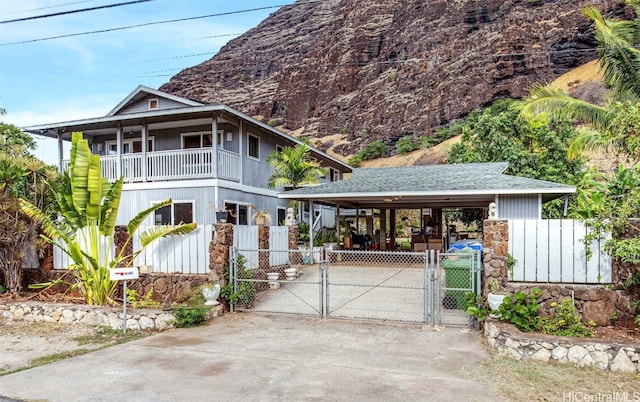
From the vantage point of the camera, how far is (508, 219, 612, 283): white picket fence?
Result: 7.80 meters

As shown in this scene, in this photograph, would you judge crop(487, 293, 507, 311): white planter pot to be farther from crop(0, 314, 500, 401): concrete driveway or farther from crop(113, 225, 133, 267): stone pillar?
crop(113, 225, 133, 267): stone pillar

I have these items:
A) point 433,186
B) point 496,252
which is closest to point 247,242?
point 496,252

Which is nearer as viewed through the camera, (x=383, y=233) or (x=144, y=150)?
(x=144, y=150)

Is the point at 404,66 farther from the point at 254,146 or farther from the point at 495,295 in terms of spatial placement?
the point at 495,295

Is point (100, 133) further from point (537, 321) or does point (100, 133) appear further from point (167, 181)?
point (537, 321)

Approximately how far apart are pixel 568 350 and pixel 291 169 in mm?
13752

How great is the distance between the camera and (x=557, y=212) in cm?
2116

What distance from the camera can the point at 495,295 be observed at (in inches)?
293

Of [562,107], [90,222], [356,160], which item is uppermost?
[356,160]

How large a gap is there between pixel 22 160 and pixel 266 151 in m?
10.1

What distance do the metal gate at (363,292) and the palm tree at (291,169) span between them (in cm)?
590

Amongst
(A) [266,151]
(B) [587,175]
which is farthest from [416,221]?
(A) [266,151]

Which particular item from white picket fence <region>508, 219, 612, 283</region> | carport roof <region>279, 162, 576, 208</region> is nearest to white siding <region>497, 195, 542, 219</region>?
carport roof <region>279, 162, 576, 208</region>

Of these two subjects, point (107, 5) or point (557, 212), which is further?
point (557, 212)
